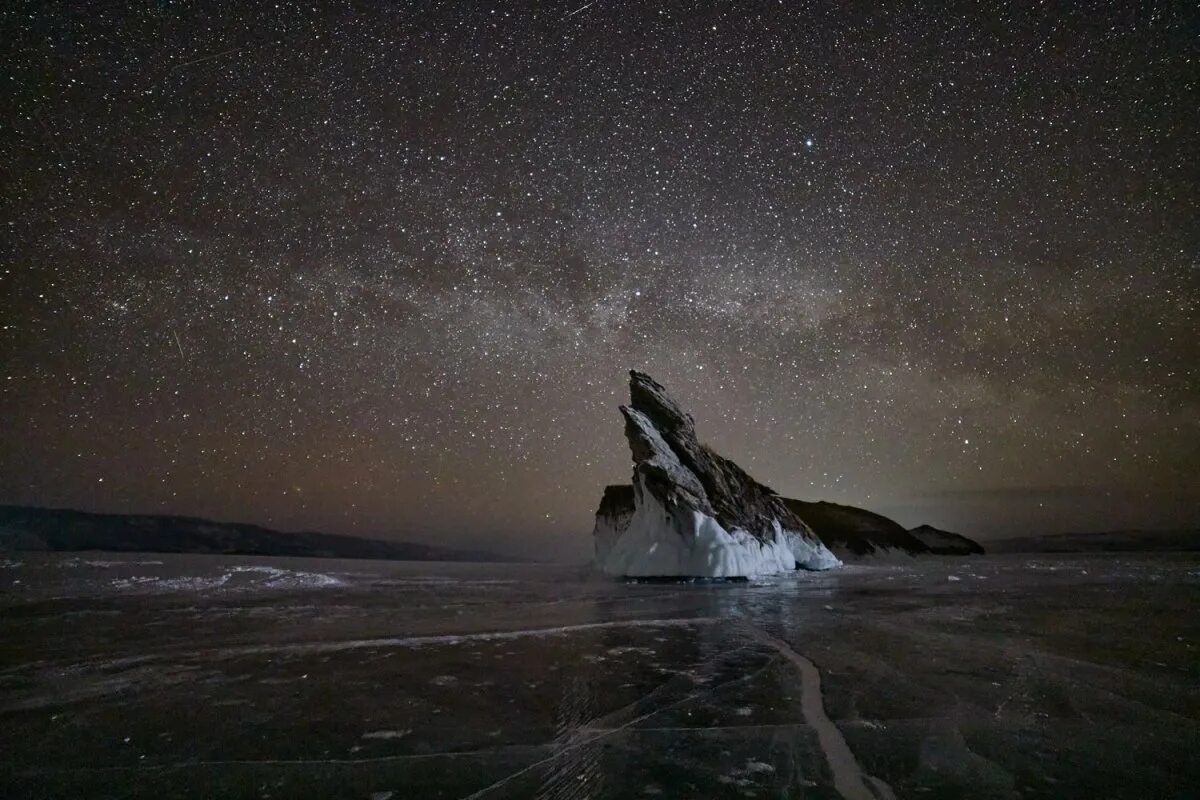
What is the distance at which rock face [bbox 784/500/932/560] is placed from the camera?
244 ft

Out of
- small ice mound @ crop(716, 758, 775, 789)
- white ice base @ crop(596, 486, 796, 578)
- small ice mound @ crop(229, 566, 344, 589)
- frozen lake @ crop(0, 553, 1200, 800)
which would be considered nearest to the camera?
small ice mound @ crop(716, 758, 775, 789)

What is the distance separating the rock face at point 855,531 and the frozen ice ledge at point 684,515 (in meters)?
28.9

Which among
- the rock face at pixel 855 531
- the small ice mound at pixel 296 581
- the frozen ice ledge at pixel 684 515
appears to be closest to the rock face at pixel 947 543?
the rock face at pixel 855 531

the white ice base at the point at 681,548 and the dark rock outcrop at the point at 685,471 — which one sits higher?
the dark rock outcrop at the point at 685,471

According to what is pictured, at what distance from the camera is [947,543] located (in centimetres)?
12481

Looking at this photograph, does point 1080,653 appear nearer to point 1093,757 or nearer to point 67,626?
point 1093,757

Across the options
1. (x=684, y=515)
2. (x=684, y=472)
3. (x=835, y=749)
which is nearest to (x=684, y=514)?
(x=684, y=515)

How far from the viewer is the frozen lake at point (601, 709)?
393cm

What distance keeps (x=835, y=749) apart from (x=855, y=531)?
88.3 meters

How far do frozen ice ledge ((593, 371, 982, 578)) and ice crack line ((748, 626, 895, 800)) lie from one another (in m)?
24.3

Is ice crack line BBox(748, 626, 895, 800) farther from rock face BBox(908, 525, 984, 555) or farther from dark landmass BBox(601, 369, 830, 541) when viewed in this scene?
rock face BBox(908, 525, 984, 555)

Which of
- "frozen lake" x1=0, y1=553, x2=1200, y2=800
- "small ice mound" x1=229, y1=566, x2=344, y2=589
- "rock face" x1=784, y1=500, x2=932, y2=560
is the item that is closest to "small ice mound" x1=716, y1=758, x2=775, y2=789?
"frozen lake" x1=0, y1=553, x2=1200, y2=800

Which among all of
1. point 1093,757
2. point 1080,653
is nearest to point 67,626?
point 1093,757

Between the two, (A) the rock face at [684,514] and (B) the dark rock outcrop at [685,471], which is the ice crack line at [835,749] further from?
(B) the dark rock outcrop at [685,471]
